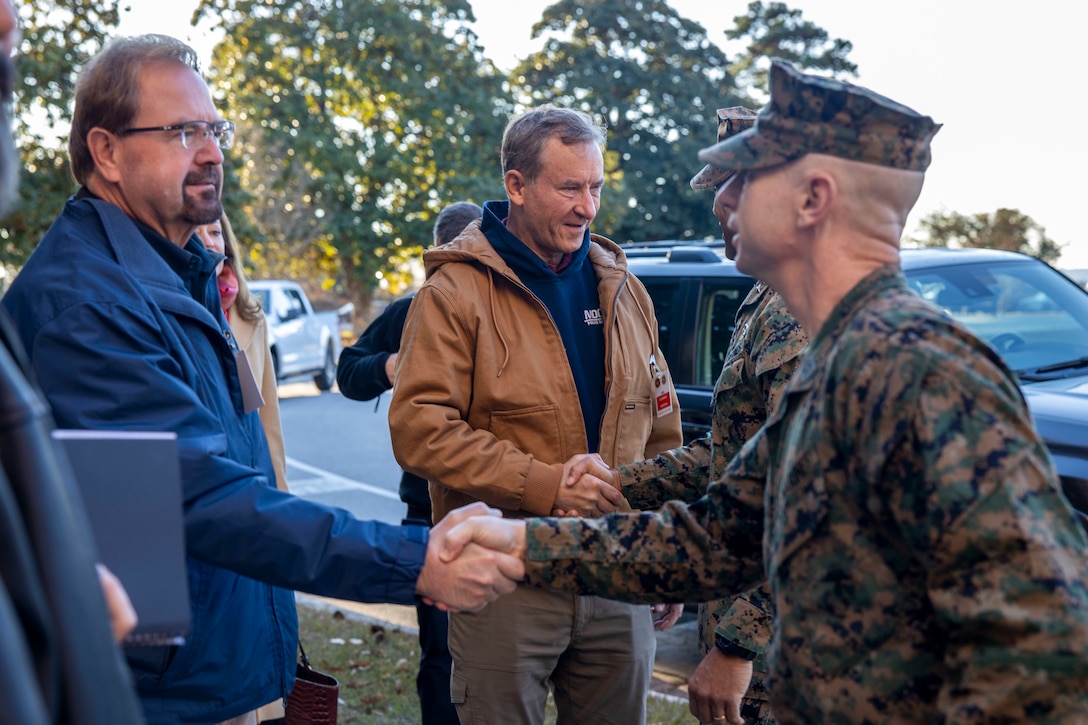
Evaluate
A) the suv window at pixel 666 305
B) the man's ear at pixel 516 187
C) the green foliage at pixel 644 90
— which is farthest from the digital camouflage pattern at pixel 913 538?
the green foliage at pixel 644 90

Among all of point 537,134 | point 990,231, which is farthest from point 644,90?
point 537,134

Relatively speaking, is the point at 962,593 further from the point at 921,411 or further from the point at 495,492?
the point at 495,492

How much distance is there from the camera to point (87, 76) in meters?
2.90

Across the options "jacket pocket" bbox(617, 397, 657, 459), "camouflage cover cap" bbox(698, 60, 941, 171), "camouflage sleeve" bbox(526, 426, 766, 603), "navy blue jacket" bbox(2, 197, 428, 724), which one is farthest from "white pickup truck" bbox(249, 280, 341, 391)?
"camouflage cover cap" bbox(698, 60, 941, 171)

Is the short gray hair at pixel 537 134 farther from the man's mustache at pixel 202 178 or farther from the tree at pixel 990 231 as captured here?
the tree at pixel 990 231

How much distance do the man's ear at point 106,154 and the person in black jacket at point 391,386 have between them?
5.97 ft

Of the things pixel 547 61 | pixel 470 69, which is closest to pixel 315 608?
pixel 470 69

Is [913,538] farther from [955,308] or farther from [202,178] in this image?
[955,308]

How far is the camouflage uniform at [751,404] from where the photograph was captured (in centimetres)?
296

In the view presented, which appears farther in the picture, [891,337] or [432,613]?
[432,613]

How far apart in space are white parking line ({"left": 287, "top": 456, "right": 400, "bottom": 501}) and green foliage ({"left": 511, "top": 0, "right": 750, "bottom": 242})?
73.3 feet

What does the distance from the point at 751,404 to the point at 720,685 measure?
0.79 meters

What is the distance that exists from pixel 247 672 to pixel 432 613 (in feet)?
6.28

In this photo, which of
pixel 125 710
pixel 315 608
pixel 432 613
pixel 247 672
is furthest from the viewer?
pixel 315 608
